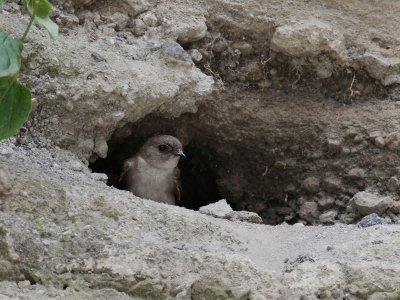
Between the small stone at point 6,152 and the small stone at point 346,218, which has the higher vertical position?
the small stone at point 6,152

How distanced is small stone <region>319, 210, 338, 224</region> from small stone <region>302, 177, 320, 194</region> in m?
0.27

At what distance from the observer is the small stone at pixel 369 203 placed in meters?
4.54

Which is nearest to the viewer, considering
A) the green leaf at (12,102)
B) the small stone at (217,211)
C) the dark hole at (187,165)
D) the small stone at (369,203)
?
the green leaf at (12,102)

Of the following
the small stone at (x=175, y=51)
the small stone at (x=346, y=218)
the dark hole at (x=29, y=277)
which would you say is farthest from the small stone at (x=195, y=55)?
the dark hole at (x=29, y=277)

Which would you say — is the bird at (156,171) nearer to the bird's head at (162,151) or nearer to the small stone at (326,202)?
the bird's head at (162,151)

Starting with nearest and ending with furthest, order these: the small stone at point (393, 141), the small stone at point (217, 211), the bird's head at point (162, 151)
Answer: the small stone at point (217, 211)
the small stone at point (393, 141)
the bird's head at point (162, 151)

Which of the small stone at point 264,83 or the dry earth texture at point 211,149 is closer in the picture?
the dry earth texture at point 211,149

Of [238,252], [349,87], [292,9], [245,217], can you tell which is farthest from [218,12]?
[238,252]

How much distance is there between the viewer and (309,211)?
5066mm

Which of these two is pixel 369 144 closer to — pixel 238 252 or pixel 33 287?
pixel 238 252

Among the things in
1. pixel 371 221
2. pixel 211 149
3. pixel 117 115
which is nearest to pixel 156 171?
pixel 211 149

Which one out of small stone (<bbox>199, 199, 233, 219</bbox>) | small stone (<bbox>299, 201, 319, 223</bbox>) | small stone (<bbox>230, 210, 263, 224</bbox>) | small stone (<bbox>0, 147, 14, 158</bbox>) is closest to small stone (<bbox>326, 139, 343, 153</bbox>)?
small stone (<bbox>299, 201, 319, 223</bbox>)

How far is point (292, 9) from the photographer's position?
509 cm

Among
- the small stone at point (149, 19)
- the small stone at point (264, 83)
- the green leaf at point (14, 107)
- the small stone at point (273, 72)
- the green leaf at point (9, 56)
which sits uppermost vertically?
the green leaf at point (9, 56)
